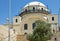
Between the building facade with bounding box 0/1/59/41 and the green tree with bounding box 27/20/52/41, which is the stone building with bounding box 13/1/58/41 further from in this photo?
the green tree with bounding box 27/20/52/41

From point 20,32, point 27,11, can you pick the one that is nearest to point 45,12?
point 27,11

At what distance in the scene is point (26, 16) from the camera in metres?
56.4

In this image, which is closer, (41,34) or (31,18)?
(41,34)

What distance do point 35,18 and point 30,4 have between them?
5.67 m

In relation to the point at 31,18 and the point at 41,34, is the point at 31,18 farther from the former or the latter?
the point at 41,34

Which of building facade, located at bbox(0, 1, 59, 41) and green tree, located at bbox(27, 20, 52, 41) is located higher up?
building facade, located at bbox(0, 1, 59, 41)

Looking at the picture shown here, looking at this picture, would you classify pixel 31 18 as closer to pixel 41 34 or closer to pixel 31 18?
pixel 31 18

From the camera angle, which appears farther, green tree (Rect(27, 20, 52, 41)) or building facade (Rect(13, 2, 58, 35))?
building facade (Rect(13, 2, 58, 35))

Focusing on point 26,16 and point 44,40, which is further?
point 26,16

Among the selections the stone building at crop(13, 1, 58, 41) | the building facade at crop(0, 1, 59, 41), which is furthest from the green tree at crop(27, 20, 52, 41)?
the stone building at crop(13, 1, 58, 41)

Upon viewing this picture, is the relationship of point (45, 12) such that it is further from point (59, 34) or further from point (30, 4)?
point (59, 34)

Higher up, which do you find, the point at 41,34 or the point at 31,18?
the point at 31,18

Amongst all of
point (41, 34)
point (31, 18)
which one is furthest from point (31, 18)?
point (41, 34)

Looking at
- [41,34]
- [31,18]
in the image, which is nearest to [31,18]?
Result: [31,18]
